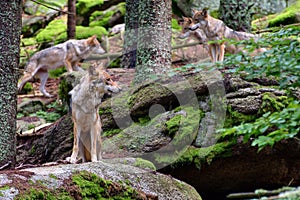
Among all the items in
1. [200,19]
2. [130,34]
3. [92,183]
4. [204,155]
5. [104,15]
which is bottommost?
[204,155]

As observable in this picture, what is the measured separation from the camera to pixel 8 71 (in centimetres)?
635

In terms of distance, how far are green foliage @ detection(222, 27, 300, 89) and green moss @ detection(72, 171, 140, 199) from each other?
245 centimetres

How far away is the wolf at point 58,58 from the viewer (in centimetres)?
1440

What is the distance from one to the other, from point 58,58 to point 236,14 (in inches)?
239

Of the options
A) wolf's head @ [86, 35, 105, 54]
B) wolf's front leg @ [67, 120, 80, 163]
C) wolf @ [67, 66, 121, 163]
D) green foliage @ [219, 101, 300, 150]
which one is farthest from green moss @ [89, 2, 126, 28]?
green foliage @ [219, 101, 300, 150]

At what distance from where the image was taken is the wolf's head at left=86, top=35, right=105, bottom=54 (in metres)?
14.8

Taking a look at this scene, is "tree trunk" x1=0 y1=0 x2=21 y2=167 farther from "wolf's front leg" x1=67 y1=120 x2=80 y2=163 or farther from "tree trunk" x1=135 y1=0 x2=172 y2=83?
"tree trunk" x1=135 y1=0 x2=172 y2=83

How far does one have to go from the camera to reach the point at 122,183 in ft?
19.1

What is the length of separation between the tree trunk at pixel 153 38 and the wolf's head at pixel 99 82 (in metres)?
1.60

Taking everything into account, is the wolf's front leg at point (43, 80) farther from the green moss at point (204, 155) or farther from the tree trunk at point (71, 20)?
the green moss at point (204, 155)

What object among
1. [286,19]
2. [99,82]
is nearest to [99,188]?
[99,82]

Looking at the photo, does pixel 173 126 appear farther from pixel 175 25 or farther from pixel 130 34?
pixel 175 25

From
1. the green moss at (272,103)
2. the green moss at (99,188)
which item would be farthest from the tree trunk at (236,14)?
the green moss at (99,188)

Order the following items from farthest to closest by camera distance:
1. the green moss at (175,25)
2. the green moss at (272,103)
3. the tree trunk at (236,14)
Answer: the green moss at (175,25) → the tree trunk at (236,14) → the green moss at (272,103)
